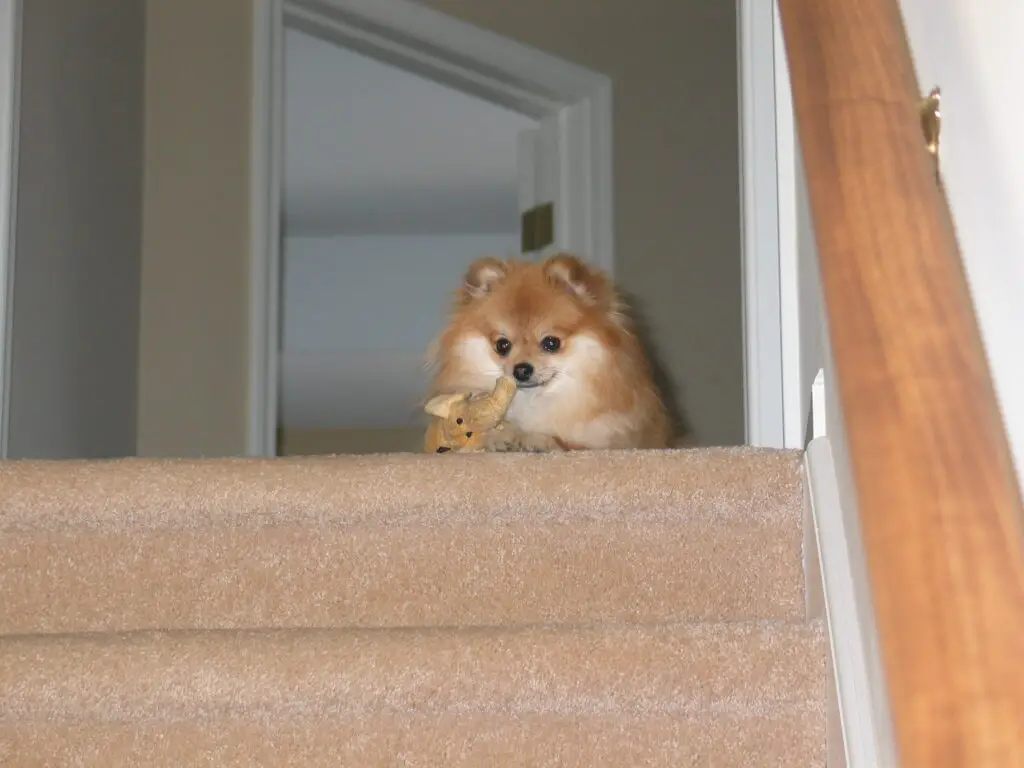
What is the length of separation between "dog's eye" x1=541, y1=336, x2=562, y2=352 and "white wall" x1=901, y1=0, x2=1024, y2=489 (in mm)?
1423

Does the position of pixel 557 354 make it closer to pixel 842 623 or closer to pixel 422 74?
pixel 842 623

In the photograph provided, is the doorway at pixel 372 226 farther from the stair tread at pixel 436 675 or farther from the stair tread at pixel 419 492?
the stair tread at pixel 436 675

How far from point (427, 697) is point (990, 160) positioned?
27.2 inches

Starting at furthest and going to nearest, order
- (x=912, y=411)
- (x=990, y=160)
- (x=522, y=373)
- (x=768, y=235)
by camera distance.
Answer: (x=522, y=373), (x=768, y=235), (x=990, y=160), (x=912, y=411)

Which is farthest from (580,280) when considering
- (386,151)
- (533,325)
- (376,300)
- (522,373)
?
(376,300)

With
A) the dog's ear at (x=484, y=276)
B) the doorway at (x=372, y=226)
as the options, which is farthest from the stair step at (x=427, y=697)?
the doorway at (x=372, y=226)

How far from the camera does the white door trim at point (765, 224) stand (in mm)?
1843

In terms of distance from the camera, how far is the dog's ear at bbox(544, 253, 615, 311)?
254 centimetres

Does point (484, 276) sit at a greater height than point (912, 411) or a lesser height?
greater

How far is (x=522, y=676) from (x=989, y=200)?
1.96ft

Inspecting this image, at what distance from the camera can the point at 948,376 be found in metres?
0.69

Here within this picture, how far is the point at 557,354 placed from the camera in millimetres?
2504

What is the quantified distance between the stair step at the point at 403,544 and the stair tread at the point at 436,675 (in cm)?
14

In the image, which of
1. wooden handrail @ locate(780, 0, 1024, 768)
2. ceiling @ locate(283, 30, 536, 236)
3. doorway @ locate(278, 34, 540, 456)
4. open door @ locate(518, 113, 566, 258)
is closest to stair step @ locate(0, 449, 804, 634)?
wooden handrail @ locate(780, 0, 1024, 768)
